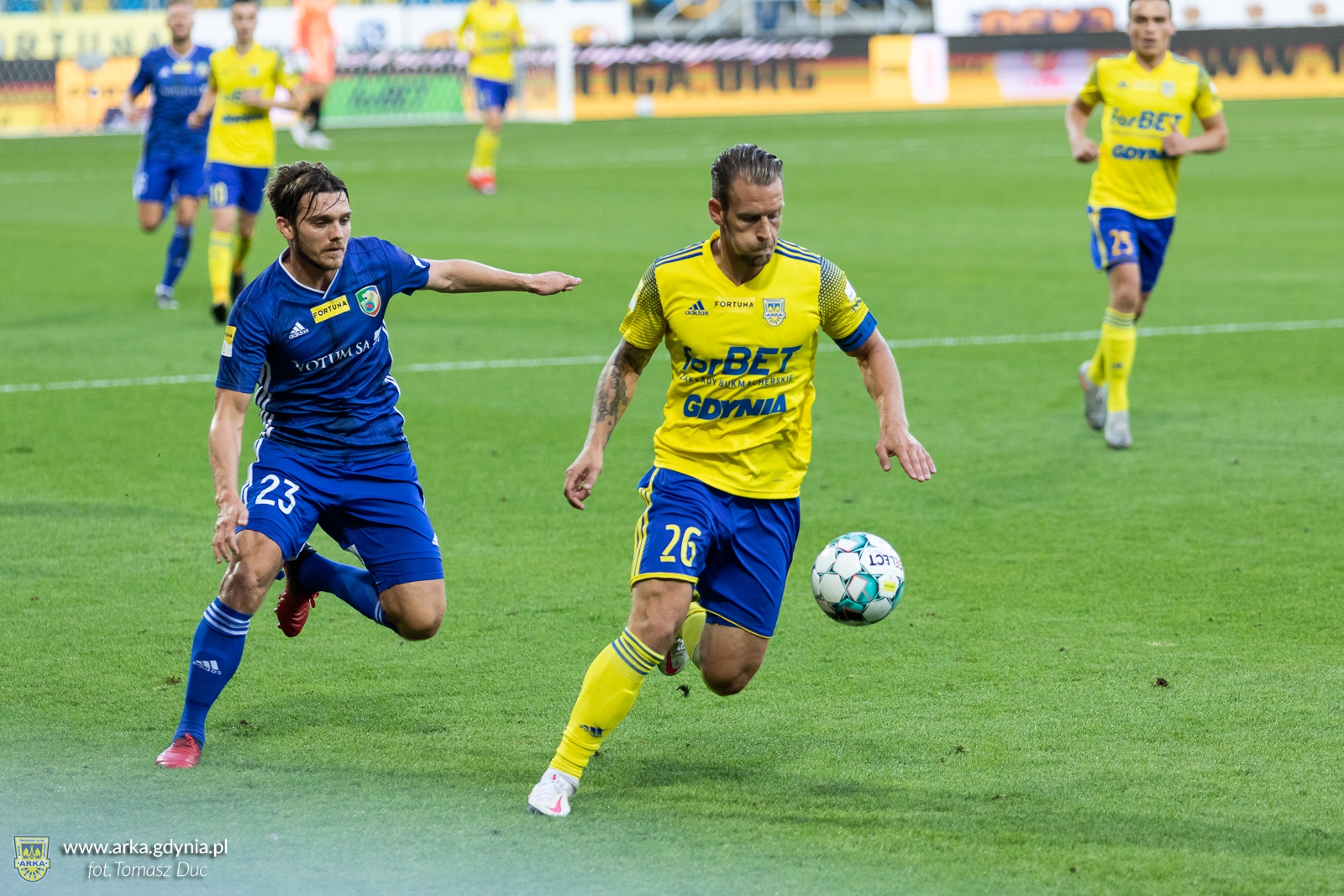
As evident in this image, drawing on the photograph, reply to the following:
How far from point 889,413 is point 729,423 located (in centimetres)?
48

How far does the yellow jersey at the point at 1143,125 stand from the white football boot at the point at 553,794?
6.43 meters

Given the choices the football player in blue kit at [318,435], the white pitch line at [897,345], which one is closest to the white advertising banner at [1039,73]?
the white pitch line at [897,345]

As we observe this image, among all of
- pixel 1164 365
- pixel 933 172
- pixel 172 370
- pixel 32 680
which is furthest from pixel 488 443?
pixel 933 172

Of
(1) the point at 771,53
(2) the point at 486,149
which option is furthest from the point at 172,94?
(1) the point at 771,53

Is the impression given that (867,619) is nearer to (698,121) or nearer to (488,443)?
(488,443)

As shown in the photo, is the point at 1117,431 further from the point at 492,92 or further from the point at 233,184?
the point at 492,92

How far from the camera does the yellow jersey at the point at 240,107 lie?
14.3m

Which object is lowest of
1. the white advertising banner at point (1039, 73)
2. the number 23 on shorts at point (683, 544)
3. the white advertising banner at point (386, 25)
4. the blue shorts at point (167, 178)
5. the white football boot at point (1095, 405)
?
the white advertising banner at point (1039, 73)

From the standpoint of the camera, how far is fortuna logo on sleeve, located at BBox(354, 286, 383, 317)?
5500 mm

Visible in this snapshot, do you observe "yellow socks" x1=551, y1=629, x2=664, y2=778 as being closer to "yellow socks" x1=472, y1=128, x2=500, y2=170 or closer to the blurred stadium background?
"yellow socks" x1=472, y1=128, x2=500, y2=170

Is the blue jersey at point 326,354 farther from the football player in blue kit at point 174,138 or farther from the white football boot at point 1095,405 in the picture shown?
Answer: the football player in blue kit at point 174,138

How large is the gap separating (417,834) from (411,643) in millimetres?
1847

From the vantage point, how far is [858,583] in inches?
222

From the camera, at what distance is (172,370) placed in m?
12.2
